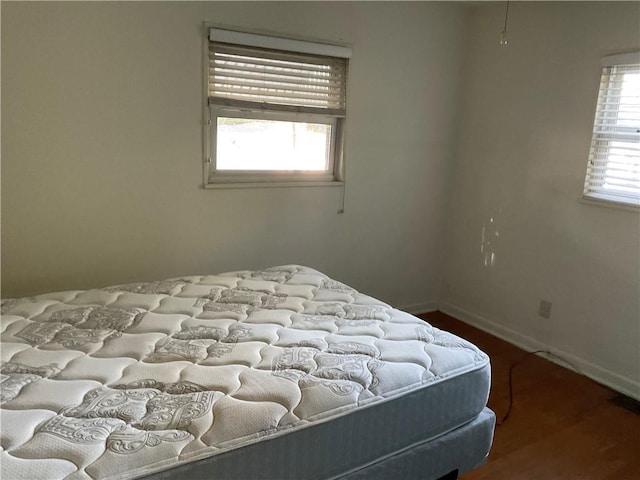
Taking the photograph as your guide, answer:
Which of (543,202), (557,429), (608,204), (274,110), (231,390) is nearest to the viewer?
(231,390)

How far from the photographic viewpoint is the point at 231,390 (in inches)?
59.4

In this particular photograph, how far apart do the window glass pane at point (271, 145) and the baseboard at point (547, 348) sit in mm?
1589

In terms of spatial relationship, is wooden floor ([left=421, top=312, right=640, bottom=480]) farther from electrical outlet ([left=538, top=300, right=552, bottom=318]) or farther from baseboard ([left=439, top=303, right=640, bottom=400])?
electrical outlet ([left=538, top=300, right=552, bottom=318])

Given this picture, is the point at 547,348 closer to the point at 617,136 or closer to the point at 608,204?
the point at 608,204

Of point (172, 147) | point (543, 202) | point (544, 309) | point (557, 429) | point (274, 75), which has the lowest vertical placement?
point (557, 429)

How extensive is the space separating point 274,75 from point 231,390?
6.63ft

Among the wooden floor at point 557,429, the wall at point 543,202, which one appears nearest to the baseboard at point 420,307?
the wall at point 543,202

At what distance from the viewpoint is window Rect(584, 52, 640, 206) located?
2736 mm

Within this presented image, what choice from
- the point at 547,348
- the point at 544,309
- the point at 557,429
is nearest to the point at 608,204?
the point at 544,309

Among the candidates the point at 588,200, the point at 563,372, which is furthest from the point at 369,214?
the point at 563,372

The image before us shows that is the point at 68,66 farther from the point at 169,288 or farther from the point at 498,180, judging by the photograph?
the point at 498,180

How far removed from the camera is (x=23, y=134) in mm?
2379

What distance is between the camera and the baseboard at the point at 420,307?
3.86m

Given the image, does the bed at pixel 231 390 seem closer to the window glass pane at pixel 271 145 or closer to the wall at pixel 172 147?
the wall at pixel 172 147
